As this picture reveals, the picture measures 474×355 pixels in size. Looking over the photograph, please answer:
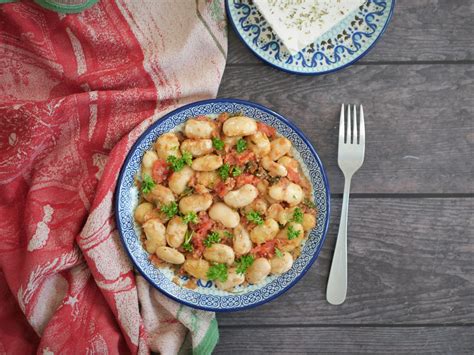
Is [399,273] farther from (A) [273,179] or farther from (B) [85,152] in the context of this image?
(B) [85,152]

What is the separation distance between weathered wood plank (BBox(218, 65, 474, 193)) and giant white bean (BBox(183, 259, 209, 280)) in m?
0.30

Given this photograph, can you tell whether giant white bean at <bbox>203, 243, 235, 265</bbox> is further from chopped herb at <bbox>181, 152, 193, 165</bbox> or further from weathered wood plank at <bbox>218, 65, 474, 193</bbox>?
weathered wood plank at <bbox>218, 65, 474, 193</bbox>

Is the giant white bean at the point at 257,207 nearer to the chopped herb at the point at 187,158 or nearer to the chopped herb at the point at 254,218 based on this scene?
the chopped herb at the point at 254,218

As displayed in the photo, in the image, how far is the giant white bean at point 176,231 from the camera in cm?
100

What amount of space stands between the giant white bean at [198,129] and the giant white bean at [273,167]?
0.11m

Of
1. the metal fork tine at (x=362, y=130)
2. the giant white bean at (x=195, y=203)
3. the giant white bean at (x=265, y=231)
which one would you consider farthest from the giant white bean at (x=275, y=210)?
the metal fork tine at (x=362, y=130)

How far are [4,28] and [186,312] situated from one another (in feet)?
2.05

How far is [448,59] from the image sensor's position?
3.66ft

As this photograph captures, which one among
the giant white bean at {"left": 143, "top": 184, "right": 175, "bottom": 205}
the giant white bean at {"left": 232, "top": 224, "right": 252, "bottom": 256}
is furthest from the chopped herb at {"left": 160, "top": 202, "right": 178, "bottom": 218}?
the giant white bean at {"left": 232, "top": 224, "right": 252, "bottom": 256}

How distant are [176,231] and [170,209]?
4 centimetres

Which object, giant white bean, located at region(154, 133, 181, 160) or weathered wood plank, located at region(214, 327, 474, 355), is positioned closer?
giant white bean, located at region(154, 133, 181, 160)

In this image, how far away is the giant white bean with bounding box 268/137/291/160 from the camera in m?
1.02

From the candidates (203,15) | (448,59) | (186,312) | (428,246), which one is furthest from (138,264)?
(448,59)

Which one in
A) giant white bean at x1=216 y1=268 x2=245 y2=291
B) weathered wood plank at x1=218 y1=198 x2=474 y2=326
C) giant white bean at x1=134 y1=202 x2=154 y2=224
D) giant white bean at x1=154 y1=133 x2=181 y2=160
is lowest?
weathered wood plank at x1=218 y1=198 x2=474 y2=326
